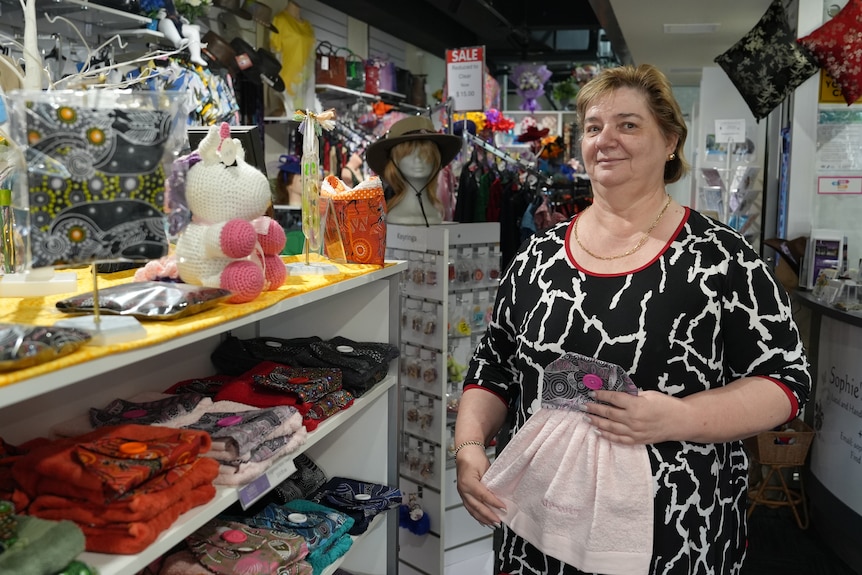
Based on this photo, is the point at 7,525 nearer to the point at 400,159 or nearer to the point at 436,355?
the point at 436,355

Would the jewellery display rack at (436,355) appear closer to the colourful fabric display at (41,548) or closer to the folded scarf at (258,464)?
the folded scarf at (258,464)

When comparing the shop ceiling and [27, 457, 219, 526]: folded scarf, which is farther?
the shop ceiling

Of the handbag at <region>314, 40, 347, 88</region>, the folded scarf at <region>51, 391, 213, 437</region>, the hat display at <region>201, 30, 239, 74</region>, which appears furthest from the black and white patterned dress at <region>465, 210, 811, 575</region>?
the handbag at <region>314, 40, 347, 88</region>

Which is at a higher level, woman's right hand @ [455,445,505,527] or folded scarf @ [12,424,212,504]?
folded scarf @ [12,424,212,504]

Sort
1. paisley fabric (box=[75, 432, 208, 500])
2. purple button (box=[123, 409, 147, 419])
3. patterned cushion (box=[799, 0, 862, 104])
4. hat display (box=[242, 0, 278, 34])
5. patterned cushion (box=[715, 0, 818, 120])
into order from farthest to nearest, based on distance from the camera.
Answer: hat display (box=[242, 0, 278, 34]) < patterned cushion (box=[715, 0, 818, 120]) < patterned cushion (box=[799, 0, 862, 104]) < purple button (box=[123, 409, 147, 419]) < paisley fabric (box=[75, 432, 208, 500])

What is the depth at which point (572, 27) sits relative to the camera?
10.8 meters

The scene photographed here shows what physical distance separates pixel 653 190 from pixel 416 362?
164 centimetres

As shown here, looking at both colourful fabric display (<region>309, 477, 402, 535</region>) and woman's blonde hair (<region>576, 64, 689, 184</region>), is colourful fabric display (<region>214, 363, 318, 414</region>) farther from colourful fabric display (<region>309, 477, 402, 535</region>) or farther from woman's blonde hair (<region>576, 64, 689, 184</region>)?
woman's blonde hair (<region>576, 64, 689, 184</region>)

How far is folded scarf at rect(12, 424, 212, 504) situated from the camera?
4.03 feet

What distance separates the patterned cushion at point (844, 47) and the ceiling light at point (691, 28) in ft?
7.02

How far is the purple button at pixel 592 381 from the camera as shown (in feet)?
5.21

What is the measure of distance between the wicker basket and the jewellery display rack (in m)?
1.70

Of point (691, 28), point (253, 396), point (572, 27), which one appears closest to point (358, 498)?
point (253, 396)

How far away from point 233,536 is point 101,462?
1.70 feet
